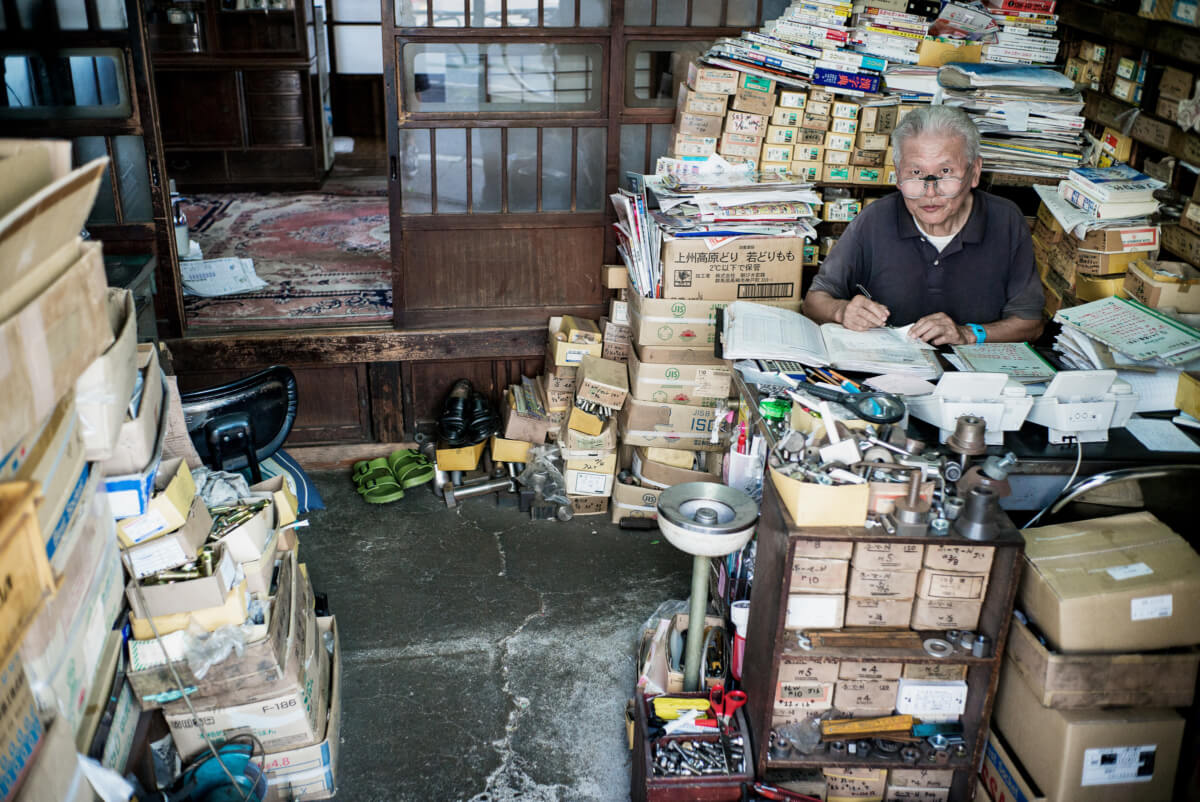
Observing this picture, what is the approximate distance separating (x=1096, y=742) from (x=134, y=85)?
3.70 m

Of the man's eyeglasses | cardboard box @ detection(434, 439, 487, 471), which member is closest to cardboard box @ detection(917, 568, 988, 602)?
the man's eyeglasses

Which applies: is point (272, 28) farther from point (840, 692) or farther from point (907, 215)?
point (840, 692)

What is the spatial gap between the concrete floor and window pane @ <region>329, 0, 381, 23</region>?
20.7 feet

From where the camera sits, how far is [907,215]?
309 cm

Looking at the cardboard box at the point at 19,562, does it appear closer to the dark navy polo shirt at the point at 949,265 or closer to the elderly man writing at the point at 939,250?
the elderly man writing at the point at 939,250

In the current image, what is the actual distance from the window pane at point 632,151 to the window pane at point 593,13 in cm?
41

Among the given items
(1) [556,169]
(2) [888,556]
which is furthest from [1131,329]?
(1) [556,169]

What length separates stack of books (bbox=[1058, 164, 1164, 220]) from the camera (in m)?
3.26

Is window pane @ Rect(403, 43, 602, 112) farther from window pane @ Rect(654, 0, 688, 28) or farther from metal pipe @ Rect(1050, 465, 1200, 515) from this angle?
metal pipe @ Rect(1050, 465, 1200, 515)

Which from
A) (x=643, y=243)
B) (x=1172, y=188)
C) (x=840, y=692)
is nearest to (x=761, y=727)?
(x=840, y=692)

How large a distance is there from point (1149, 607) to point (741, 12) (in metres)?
2.84

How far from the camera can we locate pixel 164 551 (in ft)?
7.11

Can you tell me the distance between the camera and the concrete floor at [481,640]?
268cm

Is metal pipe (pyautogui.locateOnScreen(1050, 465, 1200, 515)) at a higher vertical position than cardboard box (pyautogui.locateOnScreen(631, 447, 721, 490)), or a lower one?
higher
